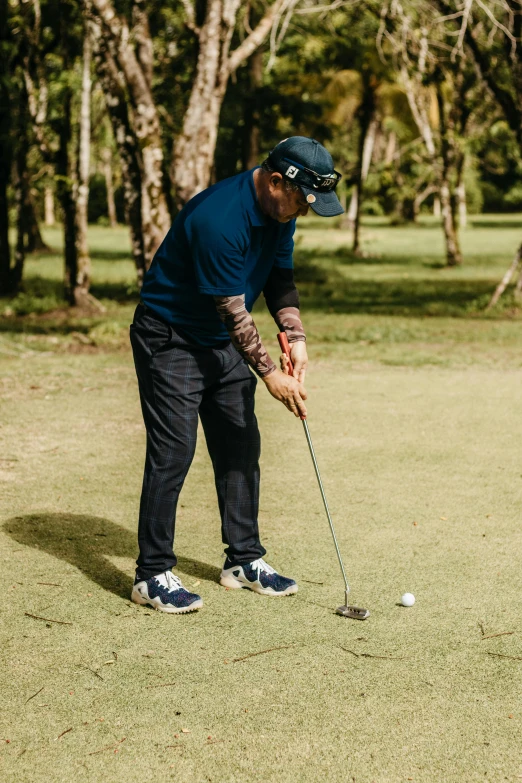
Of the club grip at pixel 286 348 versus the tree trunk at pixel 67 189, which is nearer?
the club grip at pixel 286 348

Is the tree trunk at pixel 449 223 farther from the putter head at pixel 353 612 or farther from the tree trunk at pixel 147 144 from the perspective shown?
the putter head at pixel 353 612

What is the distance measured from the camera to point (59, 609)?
455 cm

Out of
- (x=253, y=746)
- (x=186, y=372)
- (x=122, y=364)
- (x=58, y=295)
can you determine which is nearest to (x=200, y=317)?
(x=186, y=372)

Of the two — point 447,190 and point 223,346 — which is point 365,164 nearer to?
point 447,190

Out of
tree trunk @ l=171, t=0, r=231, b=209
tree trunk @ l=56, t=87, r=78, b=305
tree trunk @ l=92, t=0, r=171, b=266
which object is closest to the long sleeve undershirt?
tree trunk @ l=92, t=0, r=171, b=266

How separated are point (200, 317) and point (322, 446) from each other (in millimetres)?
3521

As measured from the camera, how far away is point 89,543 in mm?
5523

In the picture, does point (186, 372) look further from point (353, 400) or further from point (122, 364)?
point (122, 364)

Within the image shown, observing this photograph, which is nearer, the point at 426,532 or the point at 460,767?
the point at 460,767

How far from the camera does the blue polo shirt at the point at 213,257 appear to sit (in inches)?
159

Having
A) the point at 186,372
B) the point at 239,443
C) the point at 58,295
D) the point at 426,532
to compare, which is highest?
the point at 186,372

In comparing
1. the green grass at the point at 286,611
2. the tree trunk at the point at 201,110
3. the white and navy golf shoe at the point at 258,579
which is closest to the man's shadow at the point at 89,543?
the green grass at the point at 286,611

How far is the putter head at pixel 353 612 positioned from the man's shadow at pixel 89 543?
30.3 inches

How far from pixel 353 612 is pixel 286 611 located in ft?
1.01
